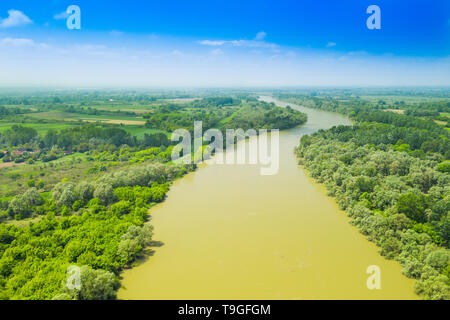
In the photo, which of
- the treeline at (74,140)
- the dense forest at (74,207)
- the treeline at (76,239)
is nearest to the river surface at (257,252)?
the treeline at (76,239)

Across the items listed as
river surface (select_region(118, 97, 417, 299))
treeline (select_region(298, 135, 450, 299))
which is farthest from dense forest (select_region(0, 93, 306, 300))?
treeline (select_region(298, 135, 450, 299))

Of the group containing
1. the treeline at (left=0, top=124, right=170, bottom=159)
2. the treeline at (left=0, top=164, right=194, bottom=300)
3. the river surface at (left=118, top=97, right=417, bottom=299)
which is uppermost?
the treeline at (left=0, top=124, right=170, bottom=159)

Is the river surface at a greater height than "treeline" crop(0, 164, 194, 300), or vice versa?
"treeline" crop(0, 164, 194, 300)

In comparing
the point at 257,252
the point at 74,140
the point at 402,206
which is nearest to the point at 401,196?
the point at 402,206

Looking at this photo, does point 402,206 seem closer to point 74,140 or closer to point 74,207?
point 74,207

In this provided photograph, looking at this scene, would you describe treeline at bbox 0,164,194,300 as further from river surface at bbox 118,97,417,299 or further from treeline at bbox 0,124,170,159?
treeline at bbox 0,124,170,159

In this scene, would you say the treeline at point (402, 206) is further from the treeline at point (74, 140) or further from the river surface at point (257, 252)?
the treeline at point (74, 140)

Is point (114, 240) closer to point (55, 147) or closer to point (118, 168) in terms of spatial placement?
point (118, 168)
